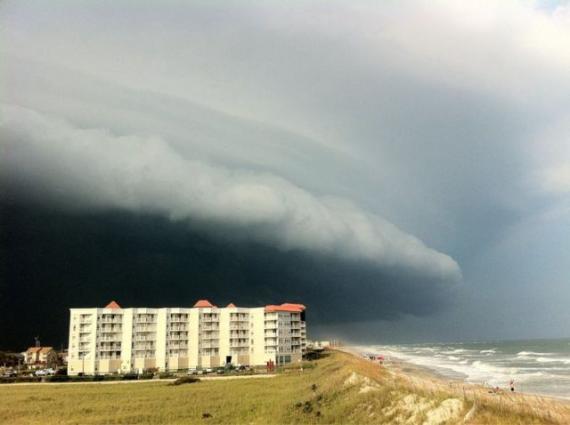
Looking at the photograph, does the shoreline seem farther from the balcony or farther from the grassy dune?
the balcony

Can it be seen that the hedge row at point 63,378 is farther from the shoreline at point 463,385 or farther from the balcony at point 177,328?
the shoreline at point 463,385

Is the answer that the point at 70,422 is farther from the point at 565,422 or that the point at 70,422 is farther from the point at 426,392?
the point at 565,422

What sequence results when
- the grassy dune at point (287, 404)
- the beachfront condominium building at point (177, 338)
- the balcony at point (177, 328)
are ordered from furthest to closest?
the balcony at point (177, 328), the beachfront condominium building at point (177, 338), the grassy dune at point (287, 404)

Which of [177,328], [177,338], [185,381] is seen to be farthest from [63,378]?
[177,328]

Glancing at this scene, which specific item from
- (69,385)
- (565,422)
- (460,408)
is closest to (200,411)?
(460,408)

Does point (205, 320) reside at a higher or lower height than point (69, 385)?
higher

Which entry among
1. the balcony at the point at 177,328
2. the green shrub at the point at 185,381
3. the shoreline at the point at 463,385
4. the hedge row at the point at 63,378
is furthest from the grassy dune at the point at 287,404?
the balcony at the point at 177,328

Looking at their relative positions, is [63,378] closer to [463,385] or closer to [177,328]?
[177,328]
